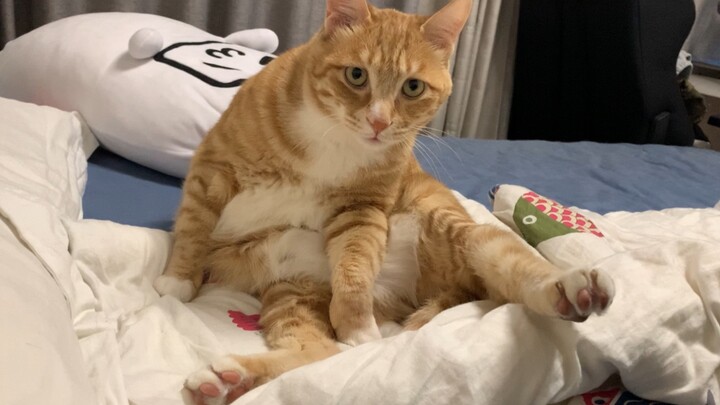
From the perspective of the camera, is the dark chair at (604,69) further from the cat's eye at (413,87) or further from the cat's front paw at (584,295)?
the cat's front paw at (584,295)

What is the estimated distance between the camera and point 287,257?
1208mm

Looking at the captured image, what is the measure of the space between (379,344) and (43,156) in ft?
2.78

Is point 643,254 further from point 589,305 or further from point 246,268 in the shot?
point 246,268

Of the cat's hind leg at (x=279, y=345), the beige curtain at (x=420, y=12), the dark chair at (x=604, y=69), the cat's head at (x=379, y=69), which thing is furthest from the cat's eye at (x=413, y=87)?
the dark chair at (x=604, y=69)

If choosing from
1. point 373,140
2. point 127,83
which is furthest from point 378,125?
point 127,83

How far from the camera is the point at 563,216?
A: 1275 mm

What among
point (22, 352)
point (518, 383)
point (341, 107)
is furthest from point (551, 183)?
point (22, 352)

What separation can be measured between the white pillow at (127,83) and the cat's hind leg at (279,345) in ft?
2.01

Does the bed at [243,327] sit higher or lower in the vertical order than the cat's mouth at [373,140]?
lower

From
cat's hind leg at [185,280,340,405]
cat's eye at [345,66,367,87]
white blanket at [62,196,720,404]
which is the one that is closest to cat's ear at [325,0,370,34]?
cat's eye at [345,66,367,87]

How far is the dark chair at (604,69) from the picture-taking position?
9.46ft

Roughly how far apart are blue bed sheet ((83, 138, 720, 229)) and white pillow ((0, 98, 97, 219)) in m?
0.09

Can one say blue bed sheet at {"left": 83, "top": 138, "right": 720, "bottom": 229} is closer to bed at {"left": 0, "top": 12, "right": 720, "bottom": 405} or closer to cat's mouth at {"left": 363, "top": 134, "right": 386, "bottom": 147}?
bed at {"left": 0, "top": 12, "right": 720, "bottom": 405}

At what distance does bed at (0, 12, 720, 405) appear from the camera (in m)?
0.73
